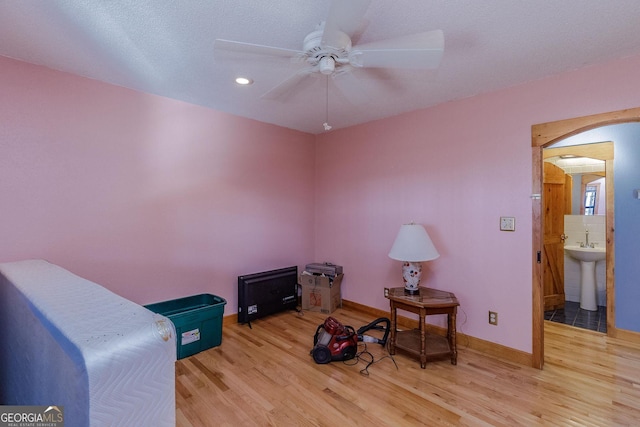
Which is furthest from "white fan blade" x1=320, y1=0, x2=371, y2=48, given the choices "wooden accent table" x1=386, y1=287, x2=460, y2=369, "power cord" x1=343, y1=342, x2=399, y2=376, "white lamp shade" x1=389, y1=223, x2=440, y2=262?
"power cord" x1=343, y1=342, x2=399, y2=376

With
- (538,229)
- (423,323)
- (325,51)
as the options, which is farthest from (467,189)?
(325,51)

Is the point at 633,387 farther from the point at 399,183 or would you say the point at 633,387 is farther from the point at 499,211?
the point at 399,183

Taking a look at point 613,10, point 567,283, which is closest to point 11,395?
point 613,10

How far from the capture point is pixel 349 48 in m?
1.54

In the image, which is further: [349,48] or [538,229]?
[538,229]

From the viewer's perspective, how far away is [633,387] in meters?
2.08

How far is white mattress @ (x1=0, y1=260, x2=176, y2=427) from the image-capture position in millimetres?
562

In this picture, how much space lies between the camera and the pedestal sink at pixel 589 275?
3.70 metres

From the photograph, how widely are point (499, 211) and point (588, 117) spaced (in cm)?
90

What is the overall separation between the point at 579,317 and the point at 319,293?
3119mm

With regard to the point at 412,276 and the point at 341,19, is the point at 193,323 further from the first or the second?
the point at 341,19

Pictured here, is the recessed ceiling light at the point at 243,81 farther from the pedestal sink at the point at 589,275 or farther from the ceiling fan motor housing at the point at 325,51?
the pedestal sink at the point at 589,275

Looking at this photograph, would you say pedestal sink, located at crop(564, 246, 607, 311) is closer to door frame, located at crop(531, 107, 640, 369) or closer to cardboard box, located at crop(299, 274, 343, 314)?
door frame, located at crop(531, 107, 640, 369)

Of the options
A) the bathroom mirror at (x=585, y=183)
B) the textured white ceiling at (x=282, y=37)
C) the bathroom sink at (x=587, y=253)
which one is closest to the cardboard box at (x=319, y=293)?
the textured white ceiling at (x=282, y=37)
